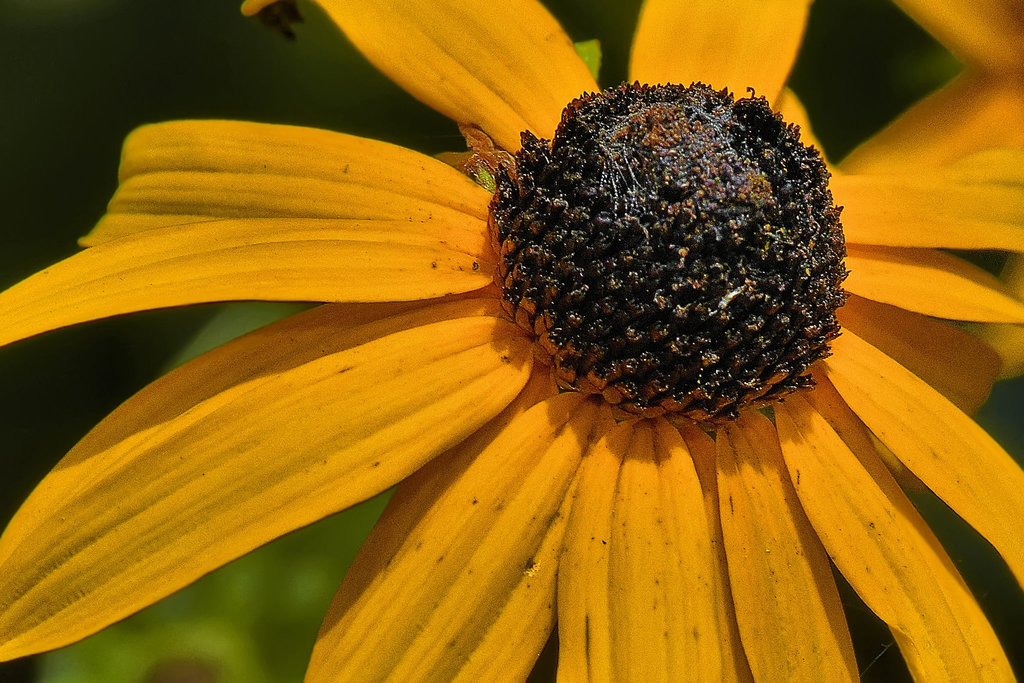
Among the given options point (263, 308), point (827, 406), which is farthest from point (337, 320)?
point (827, 406)

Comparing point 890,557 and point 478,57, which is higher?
point 478,57

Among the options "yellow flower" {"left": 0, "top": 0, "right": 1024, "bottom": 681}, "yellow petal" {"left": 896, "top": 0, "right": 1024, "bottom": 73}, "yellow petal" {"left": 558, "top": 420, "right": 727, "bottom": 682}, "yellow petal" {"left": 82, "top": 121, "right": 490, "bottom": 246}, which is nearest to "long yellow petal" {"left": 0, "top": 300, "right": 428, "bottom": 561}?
"yellow flower" {"left": 0, "top": 0, "right": 1024, "bottom": 681}

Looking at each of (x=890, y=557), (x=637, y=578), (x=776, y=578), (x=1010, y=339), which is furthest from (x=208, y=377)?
(x=1010, y=339)

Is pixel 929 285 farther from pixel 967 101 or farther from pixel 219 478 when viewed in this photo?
pixel 219 478

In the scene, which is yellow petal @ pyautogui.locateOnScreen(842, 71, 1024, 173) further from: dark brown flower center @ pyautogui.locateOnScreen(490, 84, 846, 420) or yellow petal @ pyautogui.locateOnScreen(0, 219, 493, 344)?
yellow petal @ pyautogui.locateOnScreen(0, 219, 493, 344)

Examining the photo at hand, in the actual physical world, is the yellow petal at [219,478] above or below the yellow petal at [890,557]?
above

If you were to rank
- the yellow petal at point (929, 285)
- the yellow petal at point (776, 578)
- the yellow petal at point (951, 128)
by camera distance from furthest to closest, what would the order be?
1. the yellow petal at point (951, 128)
2. the yellow petal at point (929, 285)
3. the yellow petal at point (776, 578)

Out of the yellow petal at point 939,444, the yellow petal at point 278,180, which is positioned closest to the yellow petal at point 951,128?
the yellow petal at point 939,444

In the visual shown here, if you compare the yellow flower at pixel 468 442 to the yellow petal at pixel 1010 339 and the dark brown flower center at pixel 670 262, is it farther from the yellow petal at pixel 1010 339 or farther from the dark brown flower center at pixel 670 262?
the yellow petal at pixel 1010 339
